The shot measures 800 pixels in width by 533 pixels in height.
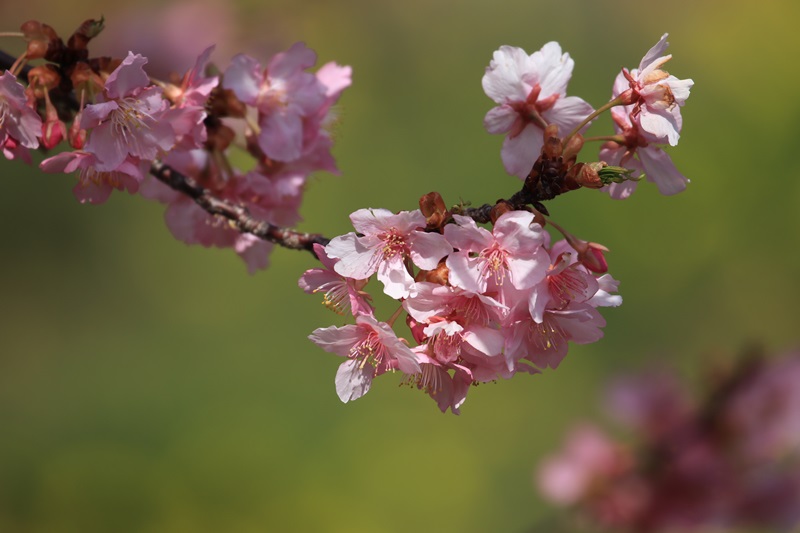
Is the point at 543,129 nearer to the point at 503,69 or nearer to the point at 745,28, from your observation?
the point at 503,69

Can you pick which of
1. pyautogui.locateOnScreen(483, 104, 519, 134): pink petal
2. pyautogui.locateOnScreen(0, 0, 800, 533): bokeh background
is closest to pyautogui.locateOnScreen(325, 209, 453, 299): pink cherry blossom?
pyautogui.locateOnScreen(483, 104, 519, 134): pink petal

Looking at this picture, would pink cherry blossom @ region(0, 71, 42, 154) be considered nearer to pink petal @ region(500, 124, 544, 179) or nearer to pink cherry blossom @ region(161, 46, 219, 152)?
pink cherry blossom @ region(161, 46, 219, 152)

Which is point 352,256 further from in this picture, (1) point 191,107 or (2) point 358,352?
(1) point 191,107

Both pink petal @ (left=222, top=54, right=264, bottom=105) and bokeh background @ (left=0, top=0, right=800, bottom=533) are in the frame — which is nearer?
pink petal @ (left=222, top=54, right=264, bottom=105)

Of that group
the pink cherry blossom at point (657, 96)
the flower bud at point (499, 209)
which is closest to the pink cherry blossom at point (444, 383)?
the flower bud at point (499, 209)

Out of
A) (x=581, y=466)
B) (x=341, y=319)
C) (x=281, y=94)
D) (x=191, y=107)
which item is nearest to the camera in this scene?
(x=191, y=107)

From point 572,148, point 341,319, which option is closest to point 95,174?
point 572,148

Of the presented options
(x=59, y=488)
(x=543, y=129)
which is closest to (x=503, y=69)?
(x=543, y=129)

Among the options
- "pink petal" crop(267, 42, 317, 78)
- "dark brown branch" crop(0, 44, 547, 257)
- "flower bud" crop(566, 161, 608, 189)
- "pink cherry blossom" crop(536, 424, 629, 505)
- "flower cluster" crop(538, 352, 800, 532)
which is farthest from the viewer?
"pink cherry blossom" crop(536, 424, 629, 505)
